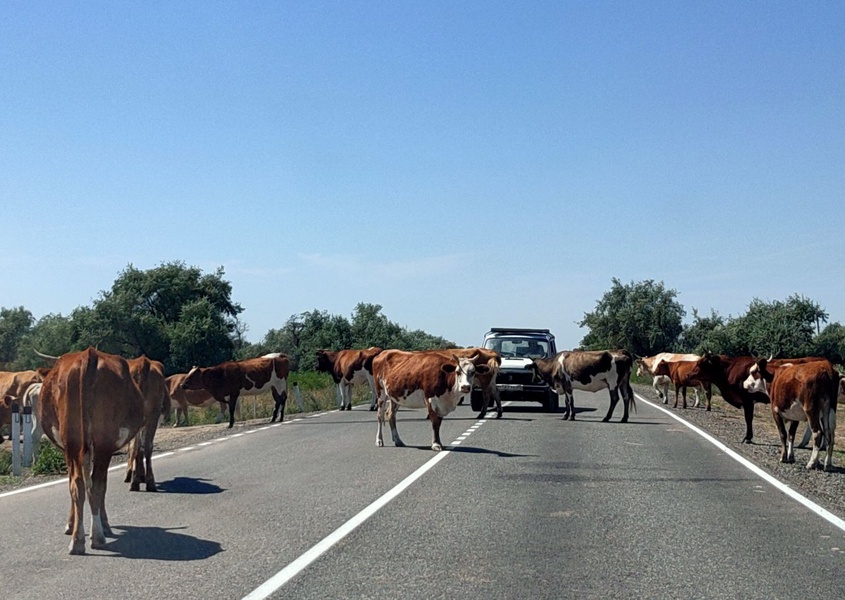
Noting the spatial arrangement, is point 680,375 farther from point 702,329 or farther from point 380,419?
point 702,329

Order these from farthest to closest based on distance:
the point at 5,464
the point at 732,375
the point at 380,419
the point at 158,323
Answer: the point at 158,323
the point at 732,375
the point at 380,419
the point at 5,464

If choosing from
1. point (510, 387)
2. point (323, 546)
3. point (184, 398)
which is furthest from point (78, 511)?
point (184, 398)

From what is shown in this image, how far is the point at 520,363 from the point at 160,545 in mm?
21135

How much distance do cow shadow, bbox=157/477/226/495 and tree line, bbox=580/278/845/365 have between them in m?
61.2

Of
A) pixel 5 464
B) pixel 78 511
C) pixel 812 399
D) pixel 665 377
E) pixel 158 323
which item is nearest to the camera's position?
pixel 78 511

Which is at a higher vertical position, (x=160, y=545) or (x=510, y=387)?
(x=510, y=387)

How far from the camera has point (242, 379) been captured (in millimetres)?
29234

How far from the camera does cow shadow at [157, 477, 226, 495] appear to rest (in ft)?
42.8

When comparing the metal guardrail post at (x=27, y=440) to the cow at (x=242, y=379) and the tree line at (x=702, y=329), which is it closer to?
the cow at (x=242, y=379)

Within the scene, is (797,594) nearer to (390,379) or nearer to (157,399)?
(157,399)

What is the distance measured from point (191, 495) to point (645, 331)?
364 feet

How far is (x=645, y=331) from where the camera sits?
11969 centimetres

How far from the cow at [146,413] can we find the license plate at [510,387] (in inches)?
680

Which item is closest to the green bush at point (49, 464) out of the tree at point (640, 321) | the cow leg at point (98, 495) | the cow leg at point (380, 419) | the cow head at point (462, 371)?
the cow leg at point (380, 419)
